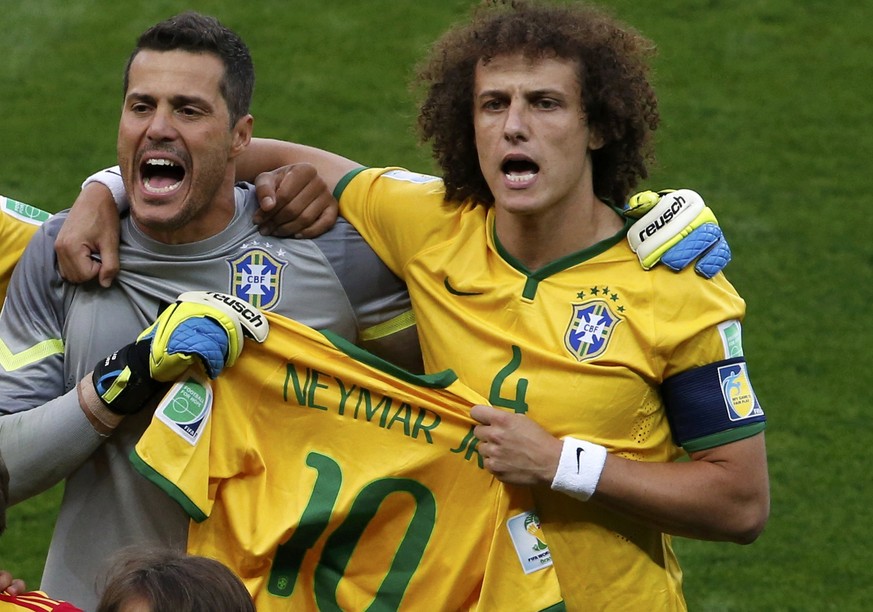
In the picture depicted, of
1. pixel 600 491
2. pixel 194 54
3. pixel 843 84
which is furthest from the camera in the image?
pixel 843 84

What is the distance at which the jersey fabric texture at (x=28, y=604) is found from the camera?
12.6ft

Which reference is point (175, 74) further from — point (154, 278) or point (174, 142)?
point (154, 278)

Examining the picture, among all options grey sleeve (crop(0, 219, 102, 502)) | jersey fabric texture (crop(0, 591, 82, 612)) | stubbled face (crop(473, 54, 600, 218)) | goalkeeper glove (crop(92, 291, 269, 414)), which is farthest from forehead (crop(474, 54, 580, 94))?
jersey fabric texture (crop(0, 591, 82, 612))

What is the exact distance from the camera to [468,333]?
14.5 ft

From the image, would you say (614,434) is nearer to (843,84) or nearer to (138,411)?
(138,411)

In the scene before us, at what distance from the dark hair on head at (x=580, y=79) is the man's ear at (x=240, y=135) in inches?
20.2

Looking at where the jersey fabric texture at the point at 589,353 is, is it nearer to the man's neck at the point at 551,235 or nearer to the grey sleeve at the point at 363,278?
the man's neck at the point at 551,235

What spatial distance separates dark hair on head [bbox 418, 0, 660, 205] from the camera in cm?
449

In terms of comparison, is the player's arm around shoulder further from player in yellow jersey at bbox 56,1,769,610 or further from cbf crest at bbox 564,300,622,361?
cbf crest at bbox 564,300,622,361

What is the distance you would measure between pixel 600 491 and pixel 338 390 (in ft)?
2.44

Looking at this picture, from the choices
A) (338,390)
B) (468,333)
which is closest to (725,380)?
(468,333)

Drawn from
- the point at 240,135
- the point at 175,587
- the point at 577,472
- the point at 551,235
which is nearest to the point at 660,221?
the point at 551,235

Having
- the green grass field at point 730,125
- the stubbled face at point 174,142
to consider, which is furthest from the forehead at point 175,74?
the green grass field at point 730,125

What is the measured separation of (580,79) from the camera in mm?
4480
